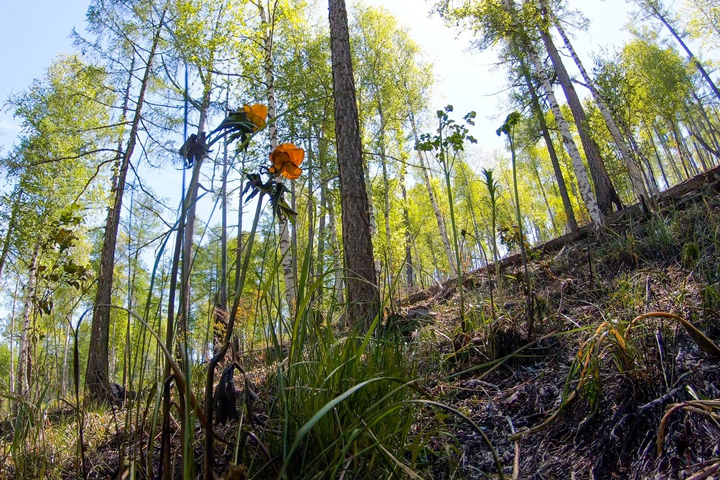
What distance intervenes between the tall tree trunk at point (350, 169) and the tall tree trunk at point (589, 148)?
5.11 m

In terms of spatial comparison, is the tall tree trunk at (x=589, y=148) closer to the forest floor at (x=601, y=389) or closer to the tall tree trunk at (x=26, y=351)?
the forest floor at (x=601, y=389)

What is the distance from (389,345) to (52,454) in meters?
1.59

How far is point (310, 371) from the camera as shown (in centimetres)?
103

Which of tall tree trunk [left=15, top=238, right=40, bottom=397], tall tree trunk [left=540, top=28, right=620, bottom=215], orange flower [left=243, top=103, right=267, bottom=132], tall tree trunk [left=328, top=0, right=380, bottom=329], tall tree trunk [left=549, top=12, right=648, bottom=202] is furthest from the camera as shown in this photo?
tall tree trunk [left=540, top=28, right=620, bottom=215]

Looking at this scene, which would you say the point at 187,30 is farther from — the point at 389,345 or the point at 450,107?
the point at 389,345

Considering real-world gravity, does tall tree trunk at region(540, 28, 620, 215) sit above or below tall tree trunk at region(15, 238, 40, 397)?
above

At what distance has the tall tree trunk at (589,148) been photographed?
24.4 ft

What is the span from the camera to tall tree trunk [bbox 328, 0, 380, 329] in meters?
2.89

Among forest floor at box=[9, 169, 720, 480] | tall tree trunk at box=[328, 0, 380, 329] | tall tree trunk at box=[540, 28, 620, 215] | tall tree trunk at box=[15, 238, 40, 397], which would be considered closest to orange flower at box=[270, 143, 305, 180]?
forest floor at box=[9, 169, 720, 480]

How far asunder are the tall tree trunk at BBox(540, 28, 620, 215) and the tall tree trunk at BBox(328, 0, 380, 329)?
5112mm

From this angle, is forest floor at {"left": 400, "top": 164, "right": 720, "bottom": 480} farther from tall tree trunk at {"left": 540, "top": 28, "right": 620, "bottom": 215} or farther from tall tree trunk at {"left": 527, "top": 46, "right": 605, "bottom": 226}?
tall tree trunk at {"left": 540, "top": 28, "right": 620, "bottom": 215}

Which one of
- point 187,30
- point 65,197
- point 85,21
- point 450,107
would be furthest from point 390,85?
point 450,107

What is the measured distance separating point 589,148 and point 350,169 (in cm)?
688

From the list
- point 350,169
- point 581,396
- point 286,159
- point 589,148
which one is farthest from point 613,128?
point 286,159
